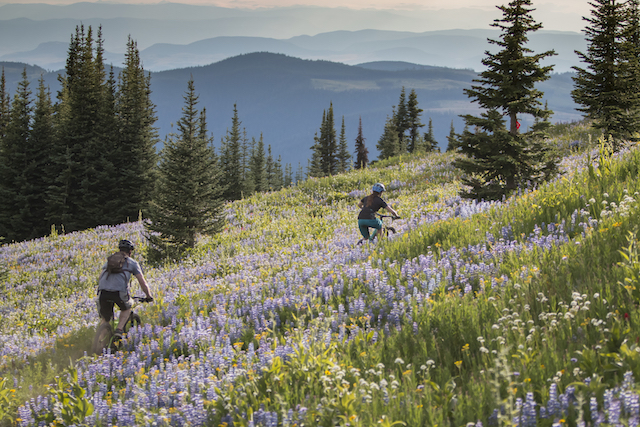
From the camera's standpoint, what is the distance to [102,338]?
7312 mm

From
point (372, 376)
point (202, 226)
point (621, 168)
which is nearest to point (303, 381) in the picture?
point (372, 376)

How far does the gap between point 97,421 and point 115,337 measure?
10.0ft

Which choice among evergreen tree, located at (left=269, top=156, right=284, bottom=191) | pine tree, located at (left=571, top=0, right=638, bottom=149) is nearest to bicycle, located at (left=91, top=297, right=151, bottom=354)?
pine tree, located at (left=571, top=0, right=638, bottom=149)

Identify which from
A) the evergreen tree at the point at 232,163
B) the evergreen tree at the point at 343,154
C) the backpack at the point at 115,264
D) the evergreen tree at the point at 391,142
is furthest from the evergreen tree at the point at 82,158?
the evergreen tree at the point at 343,154

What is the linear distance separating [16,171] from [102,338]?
47.2 m

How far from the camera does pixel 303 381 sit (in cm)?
400

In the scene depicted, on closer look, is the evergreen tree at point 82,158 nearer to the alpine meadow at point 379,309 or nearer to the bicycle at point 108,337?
the alpine meadow at point 379,309

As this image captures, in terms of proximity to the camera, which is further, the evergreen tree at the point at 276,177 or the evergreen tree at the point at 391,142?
the evergreen tree at the point at 276,177

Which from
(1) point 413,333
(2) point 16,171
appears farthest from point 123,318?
(2) point 16,171

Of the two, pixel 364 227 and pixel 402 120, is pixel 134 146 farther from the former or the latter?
pixel 402 120

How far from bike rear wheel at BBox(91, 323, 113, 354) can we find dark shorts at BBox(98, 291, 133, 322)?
11.4 inches

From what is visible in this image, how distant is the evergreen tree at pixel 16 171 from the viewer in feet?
139

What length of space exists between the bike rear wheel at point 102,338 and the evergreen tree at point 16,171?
43095mm

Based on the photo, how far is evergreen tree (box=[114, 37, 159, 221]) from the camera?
4438 centimetres
